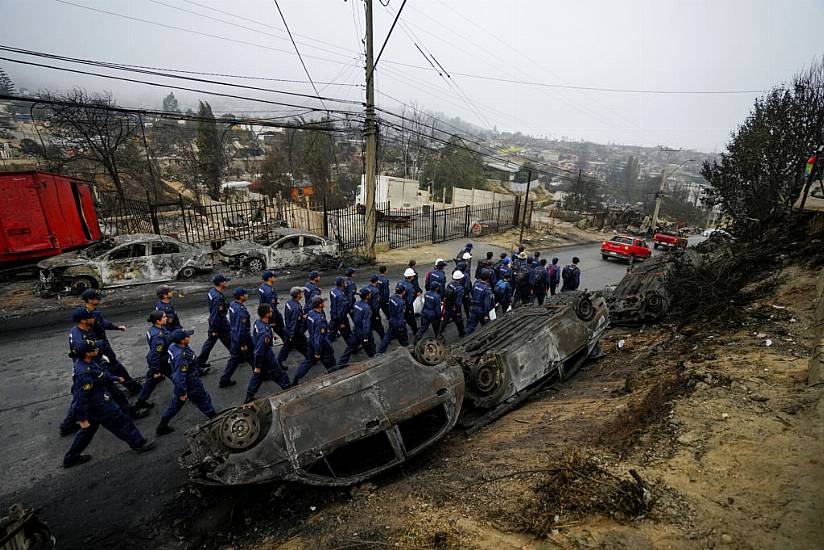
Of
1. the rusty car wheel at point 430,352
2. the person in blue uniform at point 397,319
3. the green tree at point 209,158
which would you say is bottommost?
the person in blue uniform at point 397,319

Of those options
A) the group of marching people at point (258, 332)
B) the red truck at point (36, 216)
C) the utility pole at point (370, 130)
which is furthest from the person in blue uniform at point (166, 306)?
the utility pole at point (370, 130)

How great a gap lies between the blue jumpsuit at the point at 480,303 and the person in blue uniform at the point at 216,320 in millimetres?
4936

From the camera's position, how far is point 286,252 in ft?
43.1

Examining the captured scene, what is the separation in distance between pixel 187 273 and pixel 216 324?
5946 millimetres

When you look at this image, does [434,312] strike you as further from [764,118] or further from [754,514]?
[764,118]

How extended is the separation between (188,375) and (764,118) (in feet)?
68.9

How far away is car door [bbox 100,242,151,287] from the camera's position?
1027cm

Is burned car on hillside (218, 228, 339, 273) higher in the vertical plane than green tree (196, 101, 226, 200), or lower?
lower

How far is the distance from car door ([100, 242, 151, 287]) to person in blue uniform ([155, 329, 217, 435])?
726 centimetres

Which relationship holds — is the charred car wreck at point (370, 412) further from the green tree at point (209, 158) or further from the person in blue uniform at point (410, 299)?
the green tree at point (209, 158)

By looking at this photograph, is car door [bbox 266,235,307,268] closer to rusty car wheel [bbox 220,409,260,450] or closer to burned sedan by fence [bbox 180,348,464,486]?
burned sedan by fence [bbox 180,348,464,486]

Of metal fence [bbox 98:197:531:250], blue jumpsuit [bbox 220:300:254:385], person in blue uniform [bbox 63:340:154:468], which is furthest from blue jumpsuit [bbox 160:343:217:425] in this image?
metal fence [bbox 98:197:531:250]

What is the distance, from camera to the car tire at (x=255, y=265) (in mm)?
12656

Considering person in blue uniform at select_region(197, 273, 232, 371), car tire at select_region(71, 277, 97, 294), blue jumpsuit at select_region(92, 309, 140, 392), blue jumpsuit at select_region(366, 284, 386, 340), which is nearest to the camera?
blue jumpsuit at select_region(92, 309, 140, 392)
